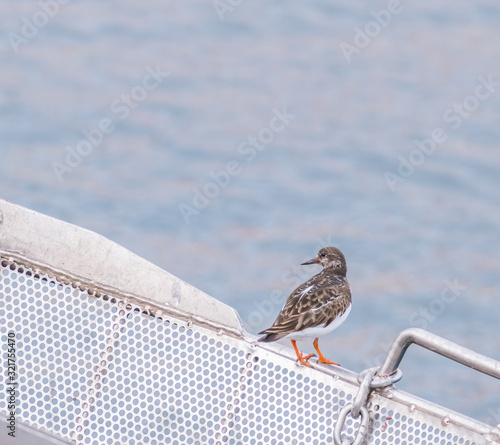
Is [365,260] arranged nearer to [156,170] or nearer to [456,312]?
[456,312]

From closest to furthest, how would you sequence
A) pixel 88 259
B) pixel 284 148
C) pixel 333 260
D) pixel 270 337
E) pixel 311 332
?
pixel 88 259, pixel 270 337, pixel 311 332, pixel 333 260, pixel 284 148

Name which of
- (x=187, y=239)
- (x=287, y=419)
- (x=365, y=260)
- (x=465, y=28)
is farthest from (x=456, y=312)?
(x=287, y=419)

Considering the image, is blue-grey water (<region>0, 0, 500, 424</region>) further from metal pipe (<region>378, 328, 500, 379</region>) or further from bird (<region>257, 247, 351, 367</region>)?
metal pipe (<region>378, 328, 500, 379</region>)

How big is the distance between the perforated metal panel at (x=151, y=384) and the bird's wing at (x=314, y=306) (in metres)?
1.28

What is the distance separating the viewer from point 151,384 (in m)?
5.18

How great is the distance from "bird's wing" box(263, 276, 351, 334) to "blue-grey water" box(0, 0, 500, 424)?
5.41m

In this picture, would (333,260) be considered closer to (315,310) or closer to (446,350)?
(315,310)

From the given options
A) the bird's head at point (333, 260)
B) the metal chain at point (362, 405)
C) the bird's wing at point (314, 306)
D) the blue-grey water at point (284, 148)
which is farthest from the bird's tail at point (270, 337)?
the blue-grey water at point (284, 148)

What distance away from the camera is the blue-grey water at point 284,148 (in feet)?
47.1

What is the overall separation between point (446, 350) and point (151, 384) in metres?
1.44

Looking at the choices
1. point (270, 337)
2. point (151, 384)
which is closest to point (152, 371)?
point (151, 384)

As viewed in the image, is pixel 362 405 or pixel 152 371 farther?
pixel 152 371

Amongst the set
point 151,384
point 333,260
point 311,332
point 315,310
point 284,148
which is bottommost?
point 151,384

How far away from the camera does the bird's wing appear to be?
21.8 feet
